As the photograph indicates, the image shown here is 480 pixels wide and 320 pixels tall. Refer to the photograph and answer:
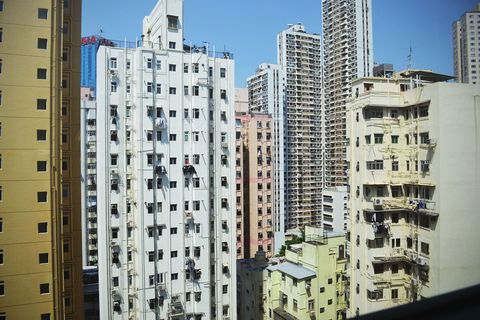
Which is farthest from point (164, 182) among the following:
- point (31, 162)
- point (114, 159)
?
point (31, 162)

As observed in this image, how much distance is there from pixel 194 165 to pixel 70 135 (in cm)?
307

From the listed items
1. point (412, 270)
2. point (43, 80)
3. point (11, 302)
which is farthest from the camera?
point (412, 270)

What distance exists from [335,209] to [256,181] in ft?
12.2

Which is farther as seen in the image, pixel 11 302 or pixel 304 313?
pixel 304 313

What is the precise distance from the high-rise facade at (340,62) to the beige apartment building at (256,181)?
4.02 metres

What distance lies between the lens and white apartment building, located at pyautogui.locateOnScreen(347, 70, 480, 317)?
478cm

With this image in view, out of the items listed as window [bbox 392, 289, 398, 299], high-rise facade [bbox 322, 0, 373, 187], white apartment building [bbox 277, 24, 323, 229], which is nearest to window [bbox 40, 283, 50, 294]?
window [bbox 392, 289, 398, 299]

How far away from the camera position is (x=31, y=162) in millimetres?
3510

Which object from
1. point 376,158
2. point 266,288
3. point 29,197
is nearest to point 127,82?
point 29,197

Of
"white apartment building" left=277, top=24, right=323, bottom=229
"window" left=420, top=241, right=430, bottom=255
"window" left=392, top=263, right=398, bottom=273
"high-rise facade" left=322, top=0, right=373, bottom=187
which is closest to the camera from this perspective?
"window" left=420, top=241, right=430, bottom=255

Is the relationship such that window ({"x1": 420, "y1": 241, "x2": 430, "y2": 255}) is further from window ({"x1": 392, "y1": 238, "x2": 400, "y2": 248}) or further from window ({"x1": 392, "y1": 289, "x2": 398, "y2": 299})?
window ({"x1": 392, "y1": 289, "x2": 398, "y2": 299})

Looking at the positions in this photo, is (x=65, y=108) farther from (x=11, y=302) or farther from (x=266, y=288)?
(x=266, y=288)

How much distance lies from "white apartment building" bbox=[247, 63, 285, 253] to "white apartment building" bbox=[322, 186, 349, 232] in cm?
170

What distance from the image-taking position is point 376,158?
220 inches
